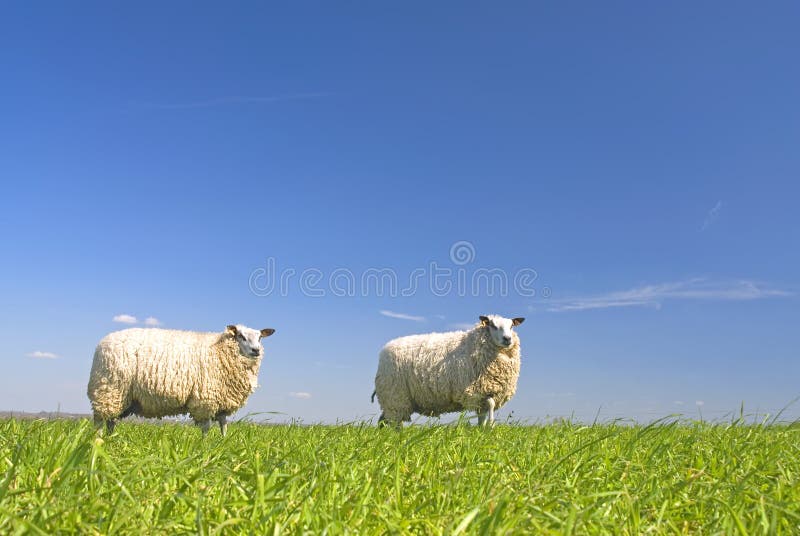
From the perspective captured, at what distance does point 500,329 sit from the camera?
12766mm

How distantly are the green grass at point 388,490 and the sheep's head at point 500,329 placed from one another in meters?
7.31

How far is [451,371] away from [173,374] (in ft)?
20.0

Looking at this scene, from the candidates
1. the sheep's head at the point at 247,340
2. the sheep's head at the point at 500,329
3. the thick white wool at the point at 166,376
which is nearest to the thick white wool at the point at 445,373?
the sheep's head at the point at 500,329

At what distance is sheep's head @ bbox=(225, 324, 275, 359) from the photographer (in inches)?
540

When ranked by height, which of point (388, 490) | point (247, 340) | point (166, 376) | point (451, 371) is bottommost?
point (388, 490)

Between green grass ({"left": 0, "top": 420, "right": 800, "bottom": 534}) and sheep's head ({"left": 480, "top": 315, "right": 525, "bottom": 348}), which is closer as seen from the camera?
green grass ({"left": 0, "top": 420, "right": 800, "bottom": 534})

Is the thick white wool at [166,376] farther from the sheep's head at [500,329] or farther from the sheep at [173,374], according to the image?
the sheep's head at [500,329]

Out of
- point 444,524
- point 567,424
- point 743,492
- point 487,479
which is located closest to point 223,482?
point 444,524

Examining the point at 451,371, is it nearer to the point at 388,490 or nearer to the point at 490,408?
the point at 490,408

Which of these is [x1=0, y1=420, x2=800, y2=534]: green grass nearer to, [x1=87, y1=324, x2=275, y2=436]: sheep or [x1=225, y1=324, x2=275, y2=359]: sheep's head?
[x1=87, y1=324, x2=275, y2=436]: sheep

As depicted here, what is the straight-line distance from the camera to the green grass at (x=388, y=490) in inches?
103

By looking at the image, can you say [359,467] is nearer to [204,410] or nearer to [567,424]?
Result: [567,424]

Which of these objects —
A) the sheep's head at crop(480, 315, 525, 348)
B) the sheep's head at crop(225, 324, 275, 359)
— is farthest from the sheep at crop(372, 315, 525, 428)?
the sheep's head at crop(225, 324, 275, 359)

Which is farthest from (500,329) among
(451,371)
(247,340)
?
(247,340)
